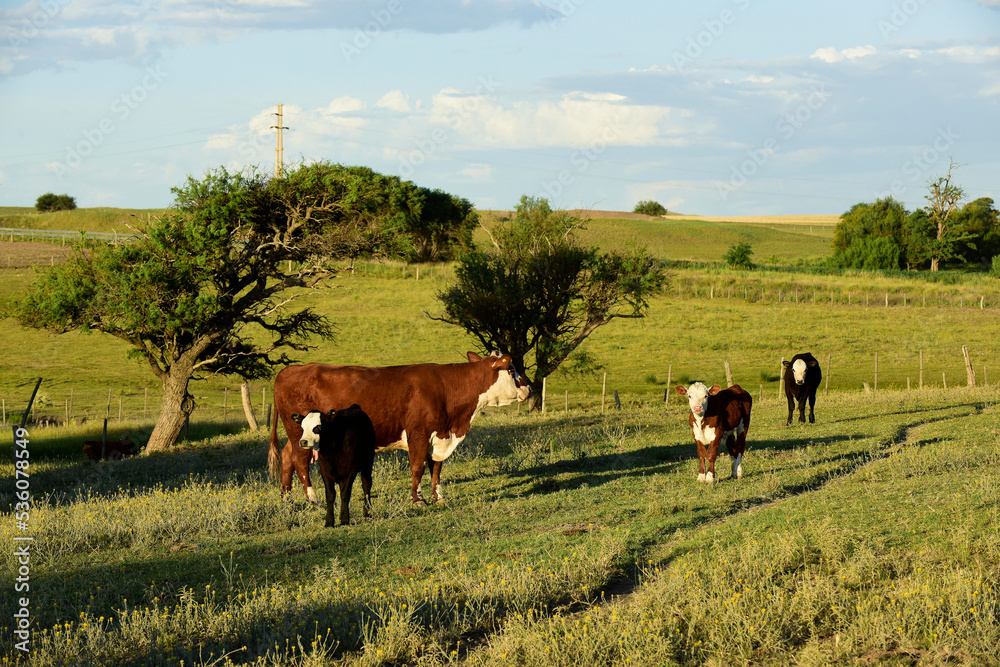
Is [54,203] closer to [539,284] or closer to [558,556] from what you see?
[539,284]

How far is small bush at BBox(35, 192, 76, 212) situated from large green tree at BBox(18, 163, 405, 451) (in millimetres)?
123111

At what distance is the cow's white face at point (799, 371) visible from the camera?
2064cm

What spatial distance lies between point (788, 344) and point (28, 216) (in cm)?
10365

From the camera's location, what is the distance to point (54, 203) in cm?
13175

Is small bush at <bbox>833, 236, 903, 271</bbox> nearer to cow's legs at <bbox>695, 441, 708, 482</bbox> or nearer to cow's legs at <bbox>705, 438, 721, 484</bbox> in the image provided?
cow's legs at <bbox>695, 441, 708, 482</bbox>

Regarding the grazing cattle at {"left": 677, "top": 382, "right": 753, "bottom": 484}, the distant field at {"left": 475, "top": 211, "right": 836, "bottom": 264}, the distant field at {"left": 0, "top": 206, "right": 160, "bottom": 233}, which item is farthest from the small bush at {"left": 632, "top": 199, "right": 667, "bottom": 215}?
the grazing cattle at {"left": 677, "top": 382, "right": 753, "bottom": 484}

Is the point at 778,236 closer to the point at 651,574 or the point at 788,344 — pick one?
the point at 788,344

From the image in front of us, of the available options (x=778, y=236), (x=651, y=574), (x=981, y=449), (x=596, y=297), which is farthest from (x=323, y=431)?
(x=778, y=236)

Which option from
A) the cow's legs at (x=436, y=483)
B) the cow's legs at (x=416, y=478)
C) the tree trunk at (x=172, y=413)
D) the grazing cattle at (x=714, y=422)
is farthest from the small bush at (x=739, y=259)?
the cow's legs at (x=416, y=478)

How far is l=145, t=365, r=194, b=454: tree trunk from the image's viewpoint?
76.2 feet

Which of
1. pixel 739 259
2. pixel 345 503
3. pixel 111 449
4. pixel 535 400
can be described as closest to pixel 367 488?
pixel 345 503

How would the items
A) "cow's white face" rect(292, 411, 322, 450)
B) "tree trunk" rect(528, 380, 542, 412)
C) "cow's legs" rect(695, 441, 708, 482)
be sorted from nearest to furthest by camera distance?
"cow's white face" rect(292, 411, 322, 450)
"cow's legs" rect(695, 441, 708, 482)
"tree trunk" rect(528, 380, 542, 412)

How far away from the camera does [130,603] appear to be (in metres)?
7.99

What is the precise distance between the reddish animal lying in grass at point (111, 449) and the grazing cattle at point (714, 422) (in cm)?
1564
